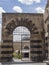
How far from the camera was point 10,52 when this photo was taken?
22.1 meters

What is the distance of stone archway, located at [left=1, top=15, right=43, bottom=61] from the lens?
2194 centimetres

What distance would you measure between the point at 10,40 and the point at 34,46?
2.36 m

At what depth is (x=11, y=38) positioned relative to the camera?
22000 mm

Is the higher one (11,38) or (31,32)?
(31,32)

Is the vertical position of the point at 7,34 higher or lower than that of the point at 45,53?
higher

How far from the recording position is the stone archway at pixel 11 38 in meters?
21.9

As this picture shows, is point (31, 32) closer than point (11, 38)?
No

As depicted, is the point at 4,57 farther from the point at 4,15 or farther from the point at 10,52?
the point at 4,15

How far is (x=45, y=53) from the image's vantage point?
72.3 ft

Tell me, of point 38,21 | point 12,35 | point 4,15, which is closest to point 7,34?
point 12,35

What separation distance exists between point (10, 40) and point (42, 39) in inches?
122

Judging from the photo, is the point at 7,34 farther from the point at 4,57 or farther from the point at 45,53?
the point at 45,53

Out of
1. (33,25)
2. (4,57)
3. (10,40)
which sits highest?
(33,25)

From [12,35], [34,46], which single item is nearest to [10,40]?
[12,35]
